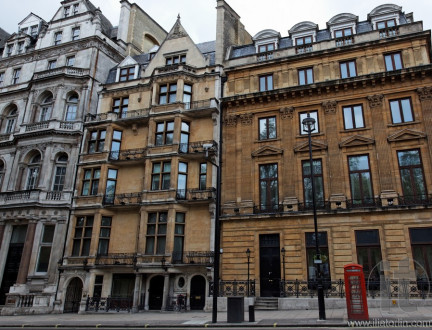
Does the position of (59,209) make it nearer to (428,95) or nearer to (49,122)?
(49,122)

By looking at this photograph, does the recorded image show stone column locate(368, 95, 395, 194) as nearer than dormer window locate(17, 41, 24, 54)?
Yes

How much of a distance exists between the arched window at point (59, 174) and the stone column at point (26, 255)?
11.1ft

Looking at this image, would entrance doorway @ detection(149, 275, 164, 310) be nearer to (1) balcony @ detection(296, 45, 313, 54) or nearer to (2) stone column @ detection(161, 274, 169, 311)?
(2) stone column @ detection(161, 274, 169, 311)

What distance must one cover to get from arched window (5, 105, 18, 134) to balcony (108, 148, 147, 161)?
11.8 m

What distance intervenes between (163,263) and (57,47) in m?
23.4

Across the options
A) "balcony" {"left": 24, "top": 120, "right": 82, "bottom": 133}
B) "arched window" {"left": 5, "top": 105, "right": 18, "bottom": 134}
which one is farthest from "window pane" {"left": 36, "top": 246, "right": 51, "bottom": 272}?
"arched window" {"left": 5, "top": 105, "right": 18, "bottom": 134}

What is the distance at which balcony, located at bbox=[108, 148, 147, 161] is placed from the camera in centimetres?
2733

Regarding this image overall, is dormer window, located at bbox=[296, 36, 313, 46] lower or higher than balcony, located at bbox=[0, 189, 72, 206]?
higher

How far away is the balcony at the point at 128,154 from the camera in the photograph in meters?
27.3

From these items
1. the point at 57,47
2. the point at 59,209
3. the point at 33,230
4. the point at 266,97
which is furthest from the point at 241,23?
the point at 33,230

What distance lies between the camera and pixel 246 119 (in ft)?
86.3

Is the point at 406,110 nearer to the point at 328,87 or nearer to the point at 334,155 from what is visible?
the point at 328,87

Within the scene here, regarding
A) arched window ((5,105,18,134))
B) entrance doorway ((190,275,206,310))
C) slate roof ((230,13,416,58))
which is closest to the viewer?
entrance doorway ((190,275,206,310))

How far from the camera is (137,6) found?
38.0 metres
